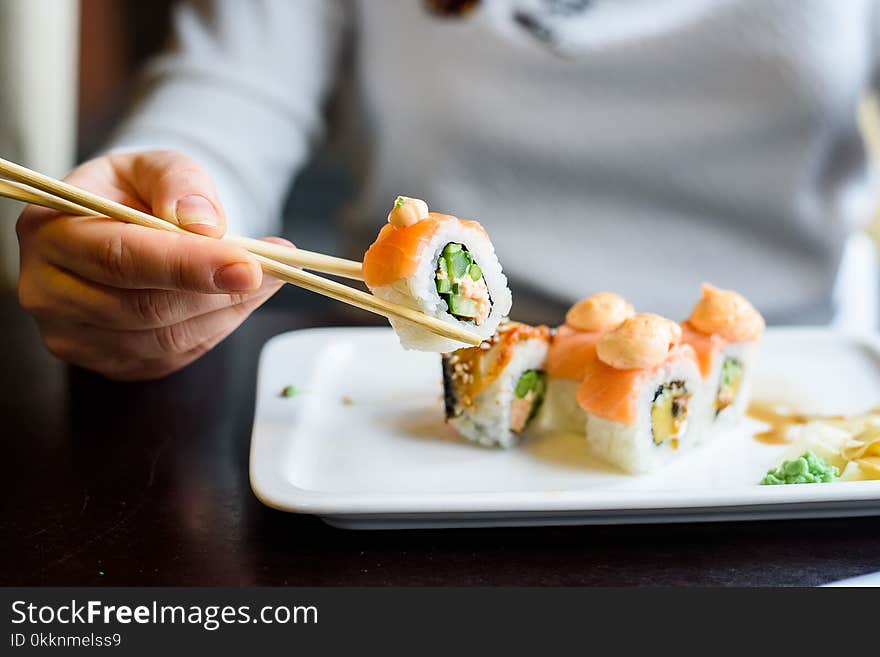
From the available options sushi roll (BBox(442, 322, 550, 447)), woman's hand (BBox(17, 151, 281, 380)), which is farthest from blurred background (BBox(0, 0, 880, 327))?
woman's hand (BBox(17, 151, 281, 380))

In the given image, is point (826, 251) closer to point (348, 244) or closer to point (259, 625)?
point (348, 244)

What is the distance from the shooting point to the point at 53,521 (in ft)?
3.61

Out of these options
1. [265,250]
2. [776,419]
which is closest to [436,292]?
[265,250]

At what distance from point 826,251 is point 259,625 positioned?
1.56 metres

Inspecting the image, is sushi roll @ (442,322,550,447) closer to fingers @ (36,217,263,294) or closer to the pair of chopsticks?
the pair of chopsticks

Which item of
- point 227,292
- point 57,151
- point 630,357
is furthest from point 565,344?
point 57,151

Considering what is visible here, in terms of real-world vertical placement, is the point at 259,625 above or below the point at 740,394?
below

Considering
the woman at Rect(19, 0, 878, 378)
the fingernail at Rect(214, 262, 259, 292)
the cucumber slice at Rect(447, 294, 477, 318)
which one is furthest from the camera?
the woman at Rect(19, 0, 878, 378)

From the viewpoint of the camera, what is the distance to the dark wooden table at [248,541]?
100 centimetres

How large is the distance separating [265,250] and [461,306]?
238 mm

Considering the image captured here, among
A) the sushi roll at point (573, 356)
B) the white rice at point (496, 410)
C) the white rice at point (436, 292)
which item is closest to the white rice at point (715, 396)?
the sushi roll at point (573, 356)

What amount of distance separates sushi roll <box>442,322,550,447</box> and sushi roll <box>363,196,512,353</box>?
0.56 ft

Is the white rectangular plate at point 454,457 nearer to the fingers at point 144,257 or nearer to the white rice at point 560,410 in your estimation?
the white rice at point 560,410

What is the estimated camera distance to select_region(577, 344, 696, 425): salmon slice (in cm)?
121
